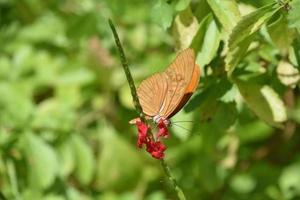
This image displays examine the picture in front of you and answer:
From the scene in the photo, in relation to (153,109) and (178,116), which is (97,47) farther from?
(153,109)

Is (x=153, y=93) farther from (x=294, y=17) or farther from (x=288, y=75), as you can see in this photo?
(x=288, y=75)

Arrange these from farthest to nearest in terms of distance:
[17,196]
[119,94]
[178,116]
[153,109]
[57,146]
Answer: [119,94] < [57,146] < [17,196] < [178,116] < [153,109]

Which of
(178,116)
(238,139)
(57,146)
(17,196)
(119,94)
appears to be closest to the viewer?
(178,116)

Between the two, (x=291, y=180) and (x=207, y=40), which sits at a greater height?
(x=207, y=40)

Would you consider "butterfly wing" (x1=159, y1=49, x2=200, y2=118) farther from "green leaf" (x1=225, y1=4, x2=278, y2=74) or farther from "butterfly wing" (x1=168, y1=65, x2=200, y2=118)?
"green leaf" (x1=225, y1=4, x2=278, y2=74)

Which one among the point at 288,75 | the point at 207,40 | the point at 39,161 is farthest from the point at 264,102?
the point at 39,161

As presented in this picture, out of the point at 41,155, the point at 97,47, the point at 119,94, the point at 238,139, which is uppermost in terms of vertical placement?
the point at 97,47

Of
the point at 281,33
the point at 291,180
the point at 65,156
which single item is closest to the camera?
the point at 281,33

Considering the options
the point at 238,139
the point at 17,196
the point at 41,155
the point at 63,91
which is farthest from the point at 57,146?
the point at 238,139
